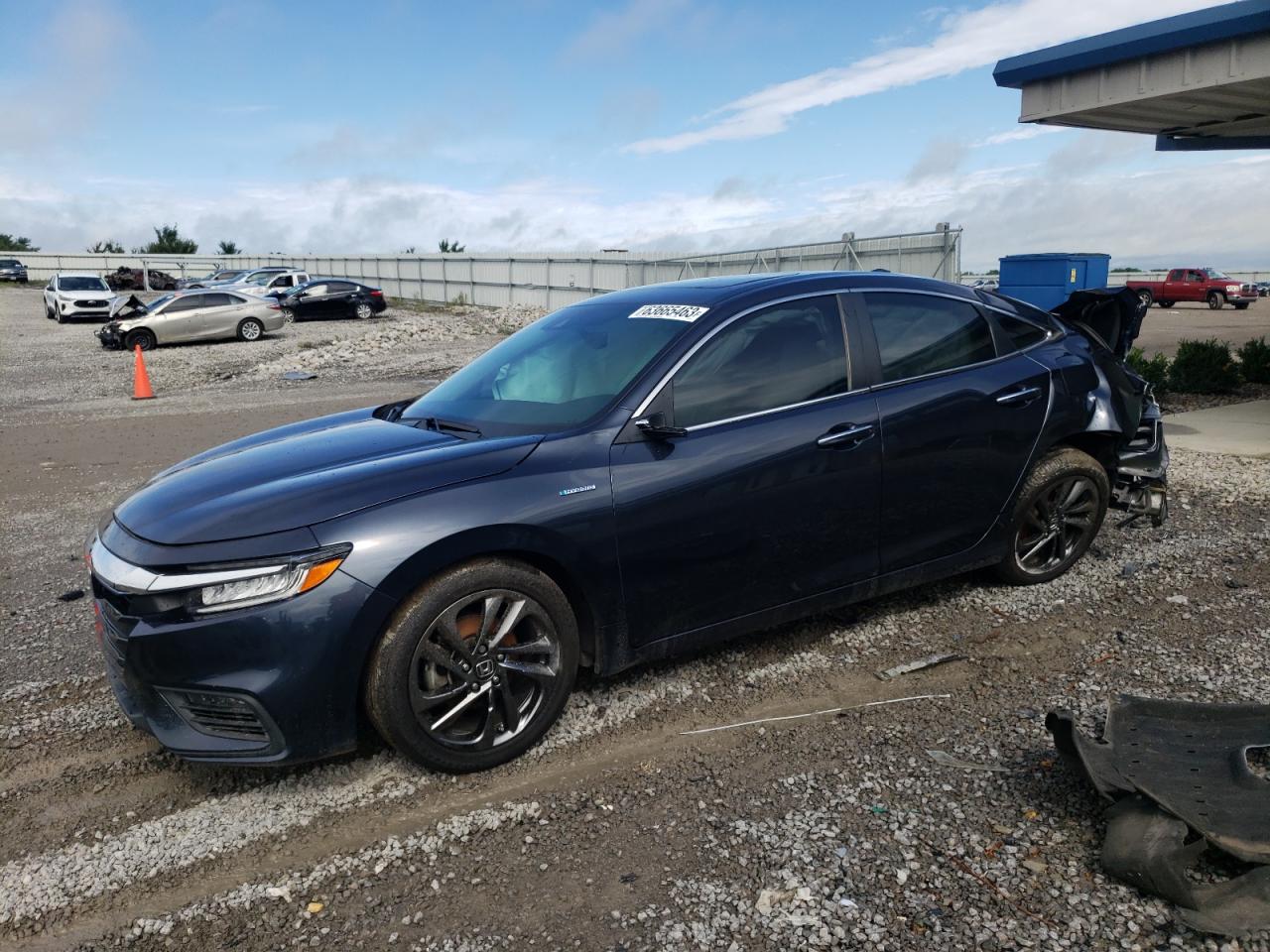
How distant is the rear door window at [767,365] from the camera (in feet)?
12.7

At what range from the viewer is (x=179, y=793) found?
11.3 ft

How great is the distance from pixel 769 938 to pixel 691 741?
1120 mm

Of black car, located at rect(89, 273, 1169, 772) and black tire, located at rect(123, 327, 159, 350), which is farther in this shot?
black tire, located at rect(123, 327, 159, 350)

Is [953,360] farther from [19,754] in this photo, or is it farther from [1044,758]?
[19,754]

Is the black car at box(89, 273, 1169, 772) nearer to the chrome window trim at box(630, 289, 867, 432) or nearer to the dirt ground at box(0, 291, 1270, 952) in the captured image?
the chrome window trim at box(630, 289, 867, 432)

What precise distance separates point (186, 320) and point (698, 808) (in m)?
24.7

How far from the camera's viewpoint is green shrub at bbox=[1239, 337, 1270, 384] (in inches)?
491

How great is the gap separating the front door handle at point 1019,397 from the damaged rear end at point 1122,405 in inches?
19.6

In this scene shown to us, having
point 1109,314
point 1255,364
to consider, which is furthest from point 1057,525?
point 1255,364

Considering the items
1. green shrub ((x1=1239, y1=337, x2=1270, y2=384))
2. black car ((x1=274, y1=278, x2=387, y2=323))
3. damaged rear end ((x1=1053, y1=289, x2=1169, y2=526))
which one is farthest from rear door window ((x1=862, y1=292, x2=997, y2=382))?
black car ((x1=274, y1=278, x2=387, y2=323))

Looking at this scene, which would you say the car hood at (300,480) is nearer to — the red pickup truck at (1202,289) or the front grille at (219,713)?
the front grille at (219,713)

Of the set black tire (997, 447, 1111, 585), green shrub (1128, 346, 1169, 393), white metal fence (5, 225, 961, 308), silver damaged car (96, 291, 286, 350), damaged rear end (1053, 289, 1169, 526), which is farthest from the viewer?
silver damaged car (96, 291, 286, 350)

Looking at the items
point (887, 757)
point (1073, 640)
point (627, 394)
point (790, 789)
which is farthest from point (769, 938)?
point (1073, 640)

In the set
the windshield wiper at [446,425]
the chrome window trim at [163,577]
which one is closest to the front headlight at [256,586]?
the chrome window trim at [163,577]
